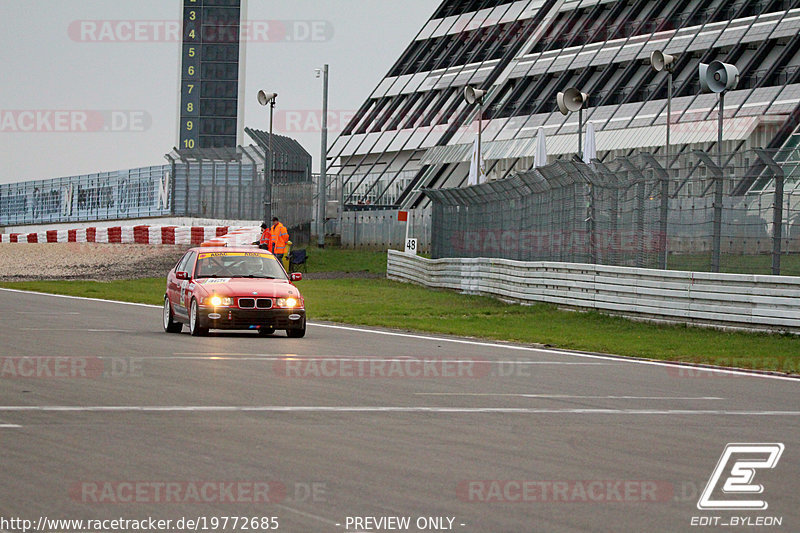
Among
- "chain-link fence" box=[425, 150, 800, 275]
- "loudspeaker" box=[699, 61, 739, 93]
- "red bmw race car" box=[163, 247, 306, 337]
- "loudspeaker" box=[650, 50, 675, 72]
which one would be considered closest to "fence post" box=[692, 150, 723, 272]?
"chain-link fence" box=[425, 150, 800, 275]

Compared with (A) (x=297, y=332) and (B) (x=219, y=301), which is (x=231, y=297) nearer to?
(B) (x=219, y=301)

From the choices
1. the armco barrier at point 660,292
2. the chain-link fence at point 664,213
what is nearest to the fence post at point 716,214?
the chain-link fence at point 664,213

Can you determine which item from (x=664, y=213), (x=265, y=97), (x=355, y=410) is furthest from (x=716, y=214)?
(x=265, y=97)

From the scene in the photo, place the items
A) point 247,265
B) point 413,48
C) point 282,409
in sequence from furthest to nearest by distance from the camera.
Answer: point 413,48 < point 247,265 < point 282,409

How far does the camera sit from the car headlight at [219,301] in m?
17.1

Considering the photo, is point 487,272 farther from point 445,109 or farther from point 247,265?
point 445,109

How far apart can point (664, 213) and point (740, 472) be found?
13.7 meters

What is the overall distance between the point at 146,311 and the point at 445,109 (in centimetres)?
4513

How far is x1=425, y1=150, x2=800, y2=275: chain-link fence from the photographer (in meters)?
18.8

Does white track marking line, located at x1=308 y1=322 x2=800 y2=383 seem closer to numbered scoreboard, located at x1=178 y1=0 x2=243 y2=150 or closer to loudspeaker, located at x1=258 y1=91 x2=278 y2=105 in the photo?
loudspeaker, located at x1=258 y1=91 x2=278 y2=105

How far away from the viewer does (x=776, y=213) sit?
1878 centimetres

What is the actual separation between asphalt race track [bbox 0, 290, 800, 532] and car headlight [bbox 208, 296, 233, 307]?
2001 mm

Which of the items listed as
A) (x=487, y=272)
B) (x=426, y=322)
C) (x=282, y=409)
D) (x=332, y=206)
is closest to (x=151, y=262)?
(x=332, y=206)

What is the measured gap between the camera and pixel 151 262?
142 feet
